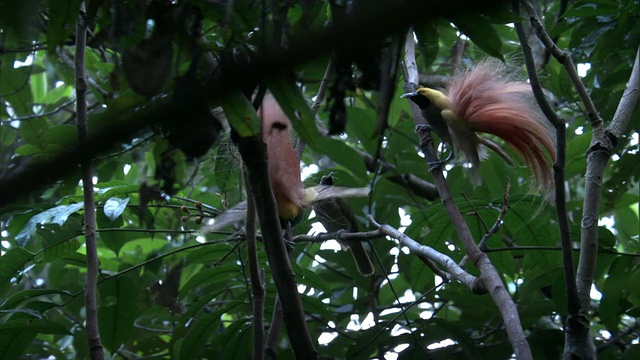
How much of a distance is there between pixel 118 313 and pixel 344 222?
1.19m

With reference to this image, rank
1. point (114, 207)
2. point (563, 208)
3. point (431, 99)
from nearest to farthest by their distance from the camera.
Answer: point (563, 208) < point (114, 207) < point (431, 99)

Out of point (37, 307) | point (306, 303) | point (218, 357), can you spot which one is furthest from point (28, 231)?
point (306, 303)

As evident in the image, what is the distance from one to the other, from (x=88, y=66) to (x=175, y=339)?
126 centimetres

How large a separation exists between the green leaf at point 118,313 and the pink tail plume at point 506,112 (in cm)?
116

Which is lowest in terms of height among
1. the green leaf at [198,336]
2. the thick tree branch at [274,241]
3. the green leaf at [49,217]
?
the thick tree branch at [274,241]

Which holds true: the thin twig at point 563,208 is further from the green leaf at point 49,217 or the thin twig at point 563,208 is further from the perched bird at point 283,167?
the green leaf at point 49,217

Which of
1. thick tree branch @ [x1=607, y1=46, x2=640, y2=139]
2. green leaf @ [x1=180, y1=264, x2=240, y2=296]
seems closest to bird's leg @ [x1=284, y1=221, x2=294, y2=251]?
green leaf @ [x1=180, y1=264, x2=240, y2=296]

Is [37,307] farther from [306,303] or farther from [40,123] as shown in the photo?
[40,123]

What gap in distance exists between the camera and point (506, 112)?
7.82 ft

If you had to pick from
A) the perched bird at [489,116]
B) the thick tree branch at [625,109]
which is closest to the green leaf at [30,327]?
the perched bird at [489,116]

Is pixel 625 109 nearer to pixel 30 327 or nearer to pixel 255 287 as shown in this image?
pixel 255 287

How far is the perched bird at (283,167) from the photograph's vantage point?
6.23 ft

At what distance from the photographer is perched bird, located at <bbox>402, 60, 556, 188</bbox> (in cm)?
235

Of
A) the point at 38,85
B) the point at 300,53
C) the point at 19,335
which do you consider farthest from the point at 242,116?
the point at 38,85
